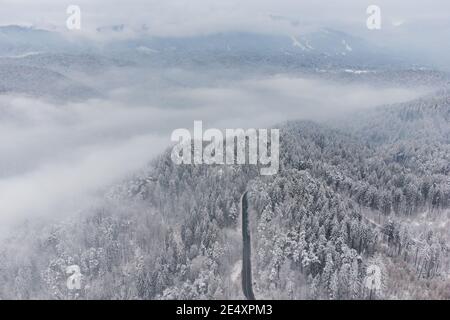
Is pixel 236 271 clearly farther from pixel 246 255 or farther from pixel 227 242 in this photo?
pixel 227 242

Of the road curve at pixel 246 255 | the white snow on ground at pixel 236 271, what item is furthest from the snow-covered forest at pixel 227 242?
the road curve at pixel 246 255

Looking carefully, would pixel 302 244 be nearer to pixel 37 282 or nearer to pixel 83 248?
pixel 83 248

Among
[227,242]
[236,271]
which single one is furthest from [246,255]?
[227,242]

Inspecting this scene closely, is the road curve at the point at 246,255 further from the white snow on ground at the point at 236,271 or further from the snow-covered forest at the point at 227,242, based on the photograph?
the snow-covered forest at the point at 227,242

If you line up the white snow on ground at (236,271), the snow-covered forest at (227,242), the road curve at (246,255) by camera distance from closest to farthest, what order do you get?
1. the road curve at (246,255)
2. the snow-covered forest at (227,242)
3. the white snow on ground at (236,271)

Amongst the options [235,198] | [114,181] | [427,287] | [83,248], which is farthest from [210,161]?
[427,287]

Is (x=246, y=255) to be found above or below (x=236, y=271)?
above

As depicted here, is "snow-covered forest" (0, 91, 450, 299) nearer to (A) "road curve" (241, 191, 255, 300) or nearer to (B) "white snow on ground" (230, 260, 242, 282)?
(B) "white snow on ground" (230, 260, 242, 282)

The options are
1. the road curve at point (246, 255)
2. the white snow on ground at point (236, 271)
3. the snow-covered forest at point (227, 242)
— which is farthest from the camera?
the white snow on ground at point (236, 271)

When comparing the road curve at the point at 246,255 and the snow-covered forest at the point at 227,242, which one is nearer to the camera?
the road curve at the point at 246,255
